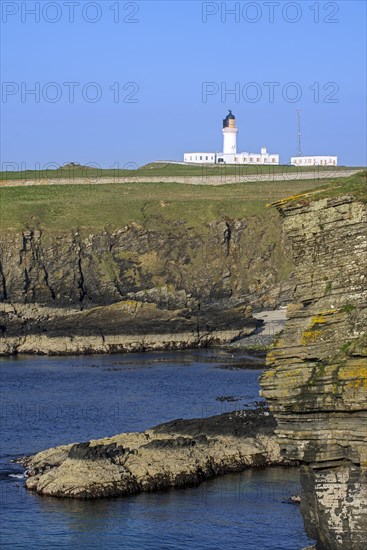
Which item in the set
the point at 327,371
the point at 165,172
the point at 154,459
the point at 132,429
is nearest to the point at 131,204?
the point at 165,172

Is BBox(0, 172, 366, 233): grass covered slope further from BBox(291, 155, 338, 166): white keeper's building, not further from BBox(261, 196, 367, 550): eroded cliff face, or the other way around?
BBox(261, 196, 367, 550): eroded cliff face

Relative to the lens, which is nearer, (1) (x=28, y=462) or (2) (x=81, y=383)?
(1) (x=28, y=462)

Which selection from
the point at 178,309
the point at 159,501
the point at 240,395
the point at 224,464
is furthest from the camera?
the point at 178,309

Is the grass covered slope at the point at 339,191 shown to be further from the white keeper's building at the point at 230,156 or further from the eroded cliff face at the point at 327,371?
the white keeper's building at the point at 230,156

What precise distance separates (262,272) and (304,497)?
91474mm

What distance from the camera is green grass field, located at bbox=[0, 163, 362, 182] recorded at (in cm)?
13762

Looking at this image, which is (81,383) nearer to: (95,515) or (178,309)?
(178,309)

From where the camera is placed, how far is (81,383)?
219 feet

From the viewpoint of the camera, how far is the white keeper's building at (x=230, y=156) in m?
162

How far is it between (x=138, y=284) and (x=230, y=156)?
67.6 meters

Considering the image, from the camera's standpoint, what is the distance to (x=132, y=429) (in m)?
48.6

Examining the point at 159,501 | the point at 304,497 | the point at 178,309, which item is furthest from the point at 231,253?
the point at 304,497

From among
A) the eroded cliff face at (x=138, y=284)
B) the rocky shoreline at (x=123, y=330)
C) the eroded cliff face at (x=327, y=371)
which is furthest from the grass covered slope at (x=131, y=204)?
the eroded cliff face at (x=327, y=371)

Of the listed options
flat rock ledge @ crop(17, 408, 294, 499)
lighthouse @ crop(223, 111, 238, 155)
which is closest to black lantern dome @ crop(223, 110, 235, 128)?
lighthouse @ crop(223, 111, 238, 155)
